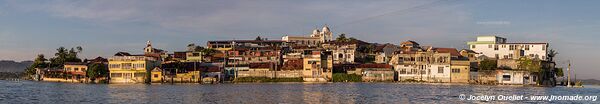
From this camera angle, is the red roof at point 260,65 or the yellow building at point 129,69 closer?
the yellow building at point 129,69

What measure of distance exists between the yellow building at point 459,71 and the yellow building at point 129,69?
44.1 meters

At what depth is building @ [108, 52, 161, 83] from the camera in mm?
90125

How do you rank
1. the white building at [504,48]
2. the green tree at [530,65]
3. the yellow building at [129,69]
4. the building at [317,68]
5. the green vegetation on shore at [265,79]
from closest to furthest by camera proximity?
→ the green tree at [530,65]
the yellow building at [129,69]
the building at [317,68]
the green vegetation on shore at [265,79]
the white building at [504,48]

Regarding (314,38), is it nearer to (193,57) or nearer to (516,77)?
(193,57)

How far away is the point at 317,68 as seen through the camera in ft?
308

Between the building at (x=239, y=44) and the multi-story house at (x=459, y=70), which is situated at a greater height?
the building at (x=239, y=44)

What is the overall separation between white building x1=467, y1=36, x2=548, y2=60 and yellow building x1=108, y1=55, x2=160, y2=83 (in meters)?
56.8

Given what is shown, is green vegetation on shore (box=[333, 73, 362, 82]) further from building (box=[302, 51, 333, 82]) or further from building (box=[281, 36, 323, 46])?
building (box=[281, 36, 323, 46])

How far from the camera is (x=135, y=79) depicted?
90.0 m

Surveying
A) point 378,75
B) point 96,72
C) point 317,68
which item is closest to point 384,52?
point 378,75

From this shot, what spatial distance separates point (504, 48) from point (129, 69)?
61723 mm

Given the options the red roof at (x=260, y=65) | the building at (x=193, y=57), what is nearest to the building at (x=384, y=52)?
the red roof at (x=260, y=65)

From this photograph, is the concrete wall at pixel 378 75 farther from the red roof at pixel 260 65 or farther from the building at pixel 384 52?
the red roof at pixel 260 65

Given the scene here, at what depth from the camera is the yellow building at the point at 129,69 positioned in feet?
296
